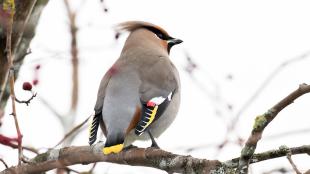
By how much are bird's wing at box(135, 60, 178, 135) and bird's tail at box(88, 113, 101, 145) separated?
10.4 inches

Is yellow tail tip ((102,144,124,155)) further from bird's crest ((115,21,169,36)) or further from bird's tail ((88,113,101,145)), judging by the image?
bird's crest ((115,21,169,36))

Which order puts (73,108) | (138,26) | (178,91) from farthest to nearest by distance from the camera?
(138,26) → (178,91) → (73,108)

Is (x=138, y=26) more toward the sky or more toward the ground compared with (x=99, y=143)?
more toward the sky

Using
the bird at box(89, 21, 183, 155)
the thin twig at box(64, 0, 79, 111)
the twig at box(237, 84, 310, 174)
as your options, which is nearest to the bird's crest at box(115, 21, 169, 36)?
the bird at box(89, 21, 183, 155)

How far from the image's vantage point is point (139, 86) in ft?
14.7

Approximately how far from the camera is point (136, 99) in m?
4.35

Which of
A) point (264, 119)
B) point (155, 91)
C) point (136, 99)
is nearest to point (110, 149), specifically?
point (136, 99)

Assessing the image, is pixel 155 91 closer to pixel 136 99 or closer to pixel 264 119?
pixel 136 99

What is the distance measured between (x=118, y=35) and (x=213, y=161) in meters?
1.59

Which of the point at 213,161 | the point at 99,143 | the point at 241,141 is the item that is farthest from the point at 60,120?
the point at 213,161

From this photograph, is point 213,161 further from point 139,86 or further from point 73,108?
point 139,86

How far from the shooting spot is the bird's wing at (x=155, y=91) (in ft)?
13.7

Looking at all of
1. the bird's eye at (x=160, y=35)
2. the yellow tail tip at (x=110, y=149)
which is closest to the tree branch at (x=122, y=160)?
the yellow tail tip at (x=110, y=149)

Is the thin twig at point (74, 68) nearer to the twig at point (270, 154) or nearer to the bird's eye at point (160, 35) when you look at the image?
the twig at point (270, 154)
